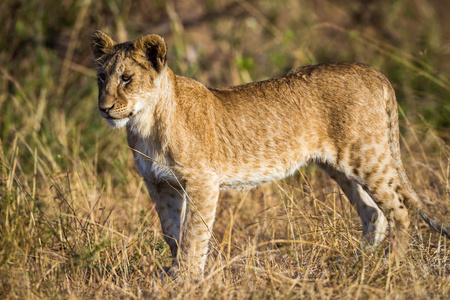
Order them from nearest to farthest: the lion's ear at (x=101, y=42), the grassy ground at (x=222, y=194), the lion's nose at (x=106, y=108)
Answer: the grassy ground at (x=222, y=194) < the lion's nose at (x=106, y=108) < the lion's ear at (x=101, y=42)

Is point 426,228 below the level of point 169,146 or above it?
below

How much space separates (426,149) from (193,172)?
4033 millimetres

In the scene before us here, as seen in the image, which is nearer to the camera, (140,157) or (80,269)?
(80,269)

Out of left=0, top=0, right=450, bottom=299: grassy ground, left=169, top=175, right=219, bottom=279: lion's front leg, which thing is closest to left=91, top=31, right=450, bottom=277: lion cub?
left=169, top=175, right=219, bottom=279: lion's front leg

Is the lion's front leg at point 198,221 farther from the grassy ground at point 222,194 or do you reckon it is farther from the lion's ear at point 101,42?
the lion's ear at point 101,42

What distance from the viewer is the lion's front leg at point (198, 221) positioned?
Result: 4516mm

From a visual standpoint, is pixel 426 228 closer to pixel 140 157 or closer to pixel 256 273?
pixel 256 273

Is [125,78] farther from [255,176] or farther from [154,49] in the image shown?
[255,176]

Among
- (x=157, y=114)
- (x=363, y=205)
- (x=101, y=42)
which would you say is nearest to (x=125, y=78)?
(x=157, y=114)

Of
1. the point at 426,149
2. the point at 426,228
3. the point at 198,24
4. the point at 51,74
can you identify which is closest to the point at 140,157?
the point at 426,228

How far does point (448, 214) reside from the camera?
5.25 meters

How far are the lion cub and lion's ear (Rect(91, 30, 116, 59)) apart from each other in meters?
0.01

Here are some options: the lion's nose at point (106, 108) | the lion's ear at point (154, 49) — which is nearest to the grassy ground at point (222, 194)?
the lion's nose at point (106, 108)

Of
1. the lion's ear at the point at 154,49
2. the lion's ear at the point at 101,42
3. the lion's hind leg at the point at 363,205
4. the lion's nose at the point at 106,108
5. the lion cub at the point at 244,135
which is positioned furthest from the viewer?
the lion's hind leg at the point at 363,205
